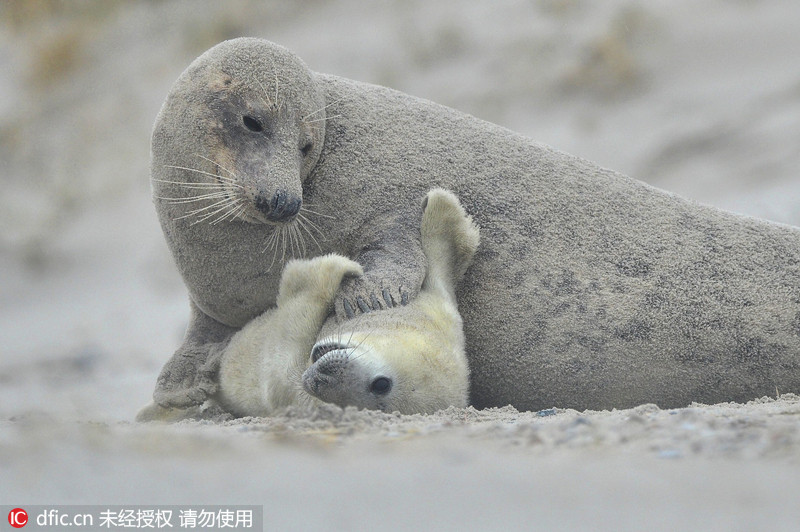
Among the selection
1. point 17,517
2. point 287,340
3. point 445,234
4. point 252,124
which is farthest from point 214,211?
point 17,517

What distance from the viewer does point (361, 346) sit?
4.02 metres

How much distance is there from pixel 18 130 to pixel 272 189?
9.92 metres

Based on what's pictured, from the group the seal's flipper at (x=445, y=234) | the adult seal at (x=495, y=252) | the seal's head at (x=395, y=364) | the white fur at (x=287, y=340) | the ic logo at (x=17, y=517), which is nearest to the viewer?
the ic logo at (x=17, y=517)

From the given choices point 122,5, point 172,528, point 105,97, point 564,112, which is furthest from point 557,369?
point 122,5

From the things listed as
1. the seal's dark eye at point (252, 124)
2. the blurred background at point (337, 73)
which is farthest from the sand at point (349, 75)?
the seal's dark eye at point (252, 124)

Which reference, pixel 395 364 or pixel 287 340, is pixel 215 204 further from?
pixel 395 364

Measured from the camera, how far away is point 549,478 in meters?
2.58

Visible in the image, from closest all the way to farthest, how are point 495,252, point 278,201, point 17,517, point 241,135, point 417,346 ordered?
1. point 17,517
2. point 417,346
3. point 278,201
4. point 241,135
5. point 495,252

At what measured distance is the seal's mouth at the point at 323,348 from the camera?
13.2 feet

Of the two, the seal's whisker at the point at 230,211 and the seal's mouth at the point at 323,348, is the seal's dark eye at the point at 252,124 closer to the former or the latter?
the seal's whisker at the point at 230,211

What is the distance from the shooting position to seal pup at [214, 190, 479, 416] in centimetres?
398

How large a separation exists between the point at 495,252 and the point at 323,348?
126 centimetres

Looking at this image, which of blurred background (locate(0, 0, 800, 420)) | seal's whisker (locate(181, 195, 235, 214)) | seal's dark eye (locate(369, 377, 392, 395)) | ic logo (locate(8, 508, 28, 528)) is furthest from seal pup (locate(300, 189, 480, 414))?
blurred background (locate(0, 0, 800, 420))

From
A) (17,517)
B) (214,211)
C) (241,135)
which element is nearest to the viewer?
(17,517)
